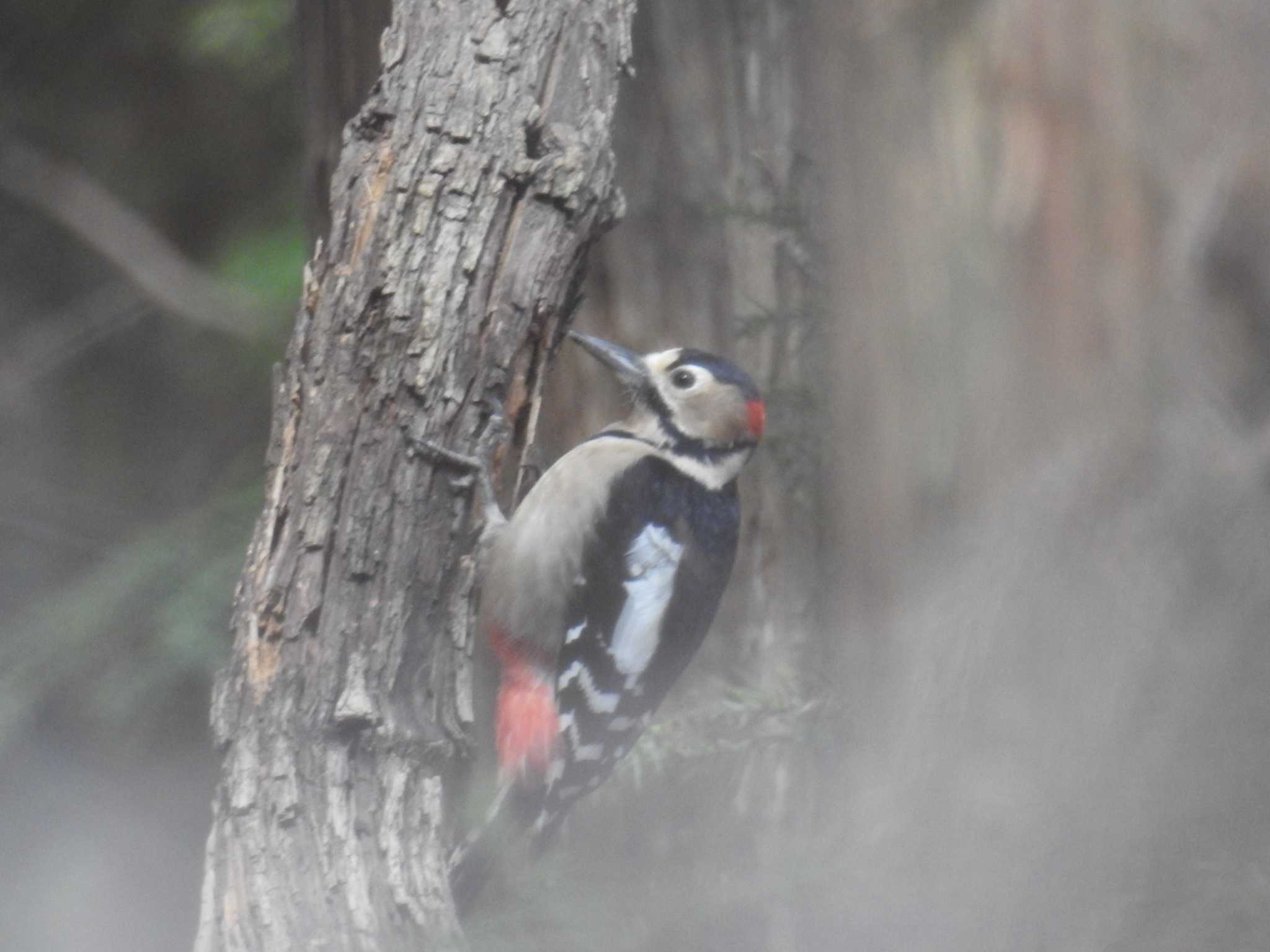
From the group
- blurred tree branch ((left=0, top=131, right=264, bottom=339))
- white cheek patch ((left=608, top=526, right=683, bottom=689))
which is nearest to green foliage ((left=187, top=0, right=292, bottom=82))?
blurred tree branch ((left=0, top=131, right=264, bottom=339))

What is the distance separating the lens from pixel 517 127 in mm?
2055

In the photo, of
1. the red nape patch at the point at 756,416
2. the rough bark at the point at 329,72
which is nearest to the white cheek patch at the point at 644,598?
the red nape patch at the point at 756,416

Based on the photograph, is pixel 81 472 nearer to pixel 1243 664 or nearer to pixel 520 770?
pixel 520 770

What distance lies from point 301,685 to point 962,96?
1.41 m

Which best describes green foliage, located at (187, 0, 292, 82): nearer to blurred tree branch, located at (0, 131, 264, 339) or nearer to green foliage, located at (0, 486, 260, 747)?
blurred tree branch, located at (0, 131, 264, 339)

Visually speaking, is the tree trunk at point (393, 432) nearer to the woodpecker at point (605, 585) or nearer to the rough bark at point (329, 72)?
the woodpecker at point (605, 585)

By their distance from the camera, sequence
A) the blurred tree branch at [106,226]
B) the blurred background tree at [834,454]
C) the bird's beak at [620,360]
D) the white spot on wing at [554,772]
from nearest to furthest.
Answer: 1. the blurred background tree at [834,454]
2. the white spot on wing at [554,772]
3. the bird's beak at [620,360]
4. the blurred tree branch at [106,226]

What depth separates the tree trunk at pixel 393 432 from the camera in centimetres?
195

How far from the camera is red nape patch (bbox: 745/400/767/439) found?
298 cm

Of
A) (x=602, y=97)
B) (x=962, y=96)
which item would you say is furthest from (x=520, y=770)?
(x=962, y=96)

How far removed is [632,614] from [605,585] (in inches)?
3.4

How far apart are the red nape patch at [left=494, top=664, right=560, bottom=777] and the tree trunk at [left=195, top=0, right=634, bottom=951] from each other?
2.20ft

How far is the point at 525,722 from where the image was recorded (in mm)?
2850

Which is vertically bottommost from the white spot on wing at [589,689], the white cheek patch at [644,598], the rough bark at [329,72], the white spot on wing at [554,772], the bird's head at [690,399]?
the white spot on wing at [554,772]
